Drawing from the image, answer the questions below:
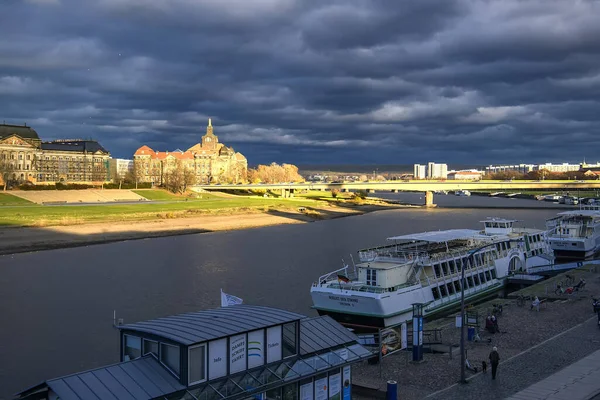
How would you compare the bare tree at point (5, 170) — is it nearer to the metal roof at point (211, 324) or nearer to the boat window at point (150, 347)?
the metal roof at point (211, 324)

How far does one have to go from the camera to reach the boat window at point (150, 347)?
17516 mm

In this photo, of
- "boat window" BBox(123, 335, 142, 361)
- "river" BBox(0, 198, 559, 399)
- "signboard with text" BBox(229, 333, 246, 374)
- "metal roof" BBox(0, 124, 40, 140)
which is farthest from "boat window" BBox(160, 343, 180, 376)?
"metal roof" BBox(0, 124, 40, 140)

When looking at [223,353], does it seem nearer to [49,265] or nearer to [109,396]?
[109,396]

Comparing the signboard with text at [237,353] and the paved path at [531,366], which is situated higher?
the signboard with text at [237,353]

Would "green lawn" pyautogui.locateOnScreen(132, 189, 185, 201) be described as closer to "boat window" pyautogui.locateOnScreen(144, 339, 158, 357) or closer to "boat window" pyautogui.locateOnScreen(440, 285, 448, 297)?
"boat window" pyautogui.locateOnScreen(440, 285, 448, 297)

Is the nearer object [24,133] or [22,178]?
[22,178]

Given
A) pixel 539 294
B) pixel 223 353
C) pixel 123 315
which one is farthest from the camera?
pixel 539 294

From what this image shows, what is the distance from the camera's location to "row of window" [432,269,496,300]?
4084 centimetres

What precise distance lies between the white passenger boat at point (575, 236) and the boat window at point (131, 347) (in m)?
58.0

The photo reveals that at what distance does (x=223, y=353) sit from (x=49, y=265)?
50.6 meters

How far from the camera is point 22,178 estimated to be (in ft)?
536

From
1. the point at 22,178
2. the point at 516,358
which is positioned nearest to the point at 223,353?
the point at 516,358

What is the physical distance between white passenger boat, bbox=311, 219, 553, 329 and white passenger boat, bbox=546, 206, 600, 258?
1870 centimetres

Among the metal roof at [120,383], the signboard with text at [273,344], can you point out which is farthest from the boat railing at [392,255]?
the metal roof at [120,383]
